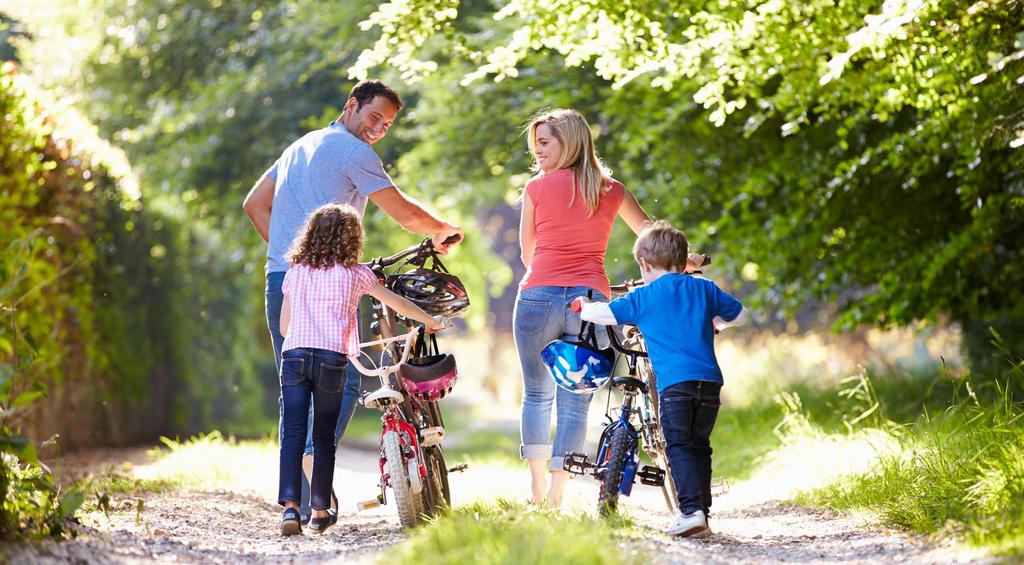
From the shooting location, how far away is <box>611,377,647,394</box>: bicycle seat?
201 inches

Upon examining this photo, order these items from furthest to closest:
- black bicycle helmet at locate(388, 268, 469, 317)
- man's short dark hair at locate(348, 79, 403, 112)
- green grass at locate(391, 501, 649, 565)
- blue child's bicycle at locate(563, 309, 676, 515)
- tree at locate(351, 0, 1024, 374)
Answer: tree at locate(351, 0, 1024, 374) < man's short dark hair at locate(348, 79, 403, 112) < black bicycle helmet at locate(388, 268, 469, 317) < blue child's bicycle at locate(563, 309, 676, 515) < green grass at locate(391, 501, 649, 565)

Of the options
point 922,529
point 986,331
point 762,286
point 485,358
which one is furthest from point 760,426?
point 485,358

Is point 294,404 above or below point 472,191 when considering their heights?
below

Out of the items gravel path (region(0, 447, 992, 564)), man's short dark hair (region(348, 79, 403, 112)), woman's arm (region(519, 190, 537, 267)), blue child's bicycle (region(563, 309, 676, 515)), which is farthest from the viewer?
man's short dark hair (region(348, 79, 403, 112))

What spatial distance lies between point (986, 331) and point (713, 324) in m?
5.90

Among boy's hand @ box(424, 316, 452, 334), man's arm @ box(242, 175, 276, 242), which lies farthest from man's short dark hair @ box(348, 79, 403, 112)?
boy's hand @ box(424, 316, 452, 334)

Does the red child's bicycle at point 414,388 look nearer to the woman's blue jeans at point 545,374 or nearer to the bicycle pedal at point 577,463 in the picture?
the woman's blue jeans at point 545,374

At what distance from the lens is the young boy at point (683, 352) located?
4980 mm

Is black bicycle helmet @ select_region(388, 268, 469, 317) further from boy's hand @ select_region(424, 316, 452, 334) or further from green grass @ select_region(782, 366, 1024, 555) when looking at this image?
green grass @ select_region(782, 366, 1024, 555)

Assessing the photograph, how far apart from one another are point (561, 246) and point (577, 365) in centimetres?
56

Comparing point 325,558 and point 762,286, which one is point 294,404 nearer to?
point 325,558

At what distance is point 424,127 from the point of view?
12789mm

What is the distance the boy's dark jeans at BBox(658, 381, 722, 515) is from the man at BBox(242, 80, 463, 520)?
125 centimetres

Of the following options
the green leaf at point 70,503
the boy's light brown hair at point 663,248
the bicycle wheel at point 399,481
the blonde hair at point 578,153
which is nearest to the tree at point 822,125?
the blonde hair at point 578,153
